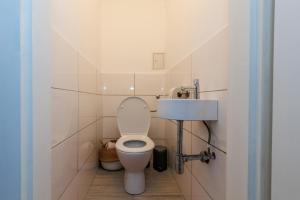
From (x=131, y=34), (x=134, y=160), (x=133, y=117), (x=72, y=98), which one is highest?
(x=131, y=34)

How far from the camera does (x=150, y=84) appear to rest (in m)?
2.69

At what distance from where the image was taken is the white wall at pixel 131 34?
268 centimetres

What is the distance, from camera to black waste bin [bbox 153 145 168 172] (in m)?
2.46

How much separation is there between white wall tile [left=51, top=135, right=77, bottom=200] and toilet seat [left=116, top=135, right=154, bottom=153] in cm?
47

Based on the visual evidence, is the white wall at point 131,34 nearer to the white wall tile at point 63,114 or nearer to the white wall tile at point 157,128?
the white wall tile at point 157,128

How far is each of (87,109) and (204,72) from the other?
1092mm

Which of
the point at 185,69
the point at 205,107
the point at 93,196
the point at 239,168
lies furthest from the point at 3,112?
the point at 93,196

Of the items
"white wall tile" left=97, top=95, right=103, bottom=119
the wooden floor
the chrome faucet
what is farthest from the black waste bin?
the chrome faucet

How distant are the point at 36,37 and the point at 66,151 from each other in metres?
0.83

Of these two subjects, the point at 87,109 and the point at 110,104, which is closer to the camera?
the point at 87,109

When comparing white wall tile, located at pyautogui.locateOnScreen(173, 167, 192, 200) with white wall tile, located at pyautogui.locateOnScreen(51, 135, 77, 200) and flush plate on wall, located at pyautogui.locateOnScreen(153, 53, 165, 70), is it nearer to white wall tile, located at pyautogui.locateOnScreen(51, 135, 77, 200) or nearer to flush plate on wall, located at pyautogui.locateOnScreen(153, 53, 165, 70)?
white wall tile, located at pyautogui.locateOnScreen(51, 135, 77, 200)

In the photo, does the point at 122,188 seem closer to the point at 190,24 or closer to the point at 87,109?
the point at 87,109

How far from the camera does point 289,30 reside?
0.52 m

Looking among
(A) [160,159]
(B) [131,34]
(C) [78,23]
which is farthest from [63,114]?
(B) [131,34]
